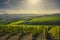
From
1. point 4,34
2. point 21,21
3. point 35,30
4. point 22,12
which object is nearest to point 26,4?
point 22,12

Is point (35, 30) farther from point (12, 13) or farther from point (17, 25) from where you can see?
point (12, 13)

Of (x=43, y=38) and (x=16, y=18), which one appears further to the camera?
(x=16, y=18)

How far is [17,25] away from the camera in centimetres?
211

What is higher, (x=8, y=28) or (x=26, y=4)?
(x=26, y=4)

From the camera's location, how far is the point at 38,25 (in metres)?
2.07

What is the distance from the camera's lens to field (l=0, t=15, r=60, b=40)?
2020 mm

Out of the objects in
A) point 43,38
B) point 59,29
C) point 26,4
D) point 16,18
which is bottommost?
point 43,38

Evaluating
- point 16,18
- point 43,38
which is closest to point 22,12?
point 16,18

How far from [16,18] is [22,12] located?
133 millimetres

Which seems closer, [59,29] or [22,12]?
[59,29]

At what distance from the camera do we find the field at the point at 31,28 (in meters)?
2.02

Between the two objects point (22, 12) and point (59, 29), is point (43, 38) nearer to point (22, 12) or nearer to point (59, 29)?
point (59, 29)

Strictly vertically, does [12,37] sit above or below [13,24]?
below

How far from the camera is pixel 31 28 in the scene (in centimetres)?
206
